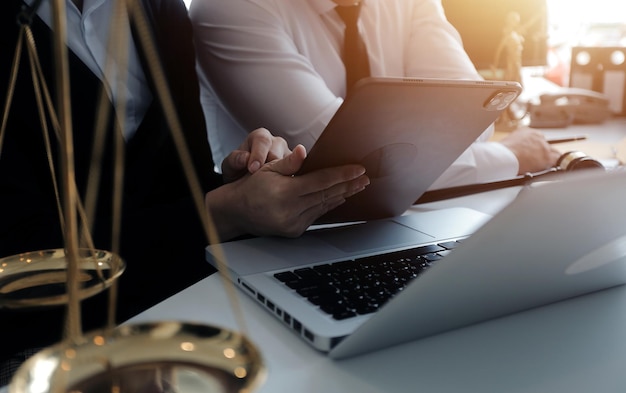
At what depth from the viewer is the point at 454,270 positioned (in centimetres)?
39

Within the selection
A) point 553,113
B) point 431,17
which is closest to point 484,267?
point 431,17

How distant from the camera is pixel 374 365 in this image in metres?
0.45

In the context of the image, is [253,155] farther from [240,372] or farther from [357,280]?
[240,372]

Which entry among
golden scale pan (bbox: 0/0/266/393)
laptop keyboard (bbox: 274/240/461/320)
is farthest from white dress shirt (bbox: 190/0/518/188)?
golden scale pan (bbox: 0/0/266/393)

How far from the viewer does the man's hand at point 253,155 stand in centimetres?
82

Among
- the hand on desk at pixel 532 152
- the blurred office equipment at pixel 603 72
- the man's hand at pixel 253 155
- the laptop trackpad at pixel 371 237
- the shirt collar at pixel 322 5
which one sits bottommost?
the blurred office equipment at pixel 603 72

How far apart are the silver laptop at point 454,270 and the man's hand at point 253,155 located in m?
0.16

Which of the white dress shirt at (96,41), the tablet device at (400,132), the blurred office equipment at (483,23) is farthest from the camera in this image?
the blurred office equipment at (483,23)

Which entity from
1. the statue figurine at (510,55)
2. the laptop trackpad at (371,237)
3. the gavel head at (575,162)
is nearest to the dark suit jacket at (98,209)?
the laptop trackpad at (371,237)

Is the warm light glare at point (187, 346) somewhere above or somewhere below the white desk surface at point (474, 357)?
above

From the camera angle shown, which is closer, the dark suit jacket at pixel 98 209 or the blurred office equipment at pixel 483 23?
the dark suit jacket at pixel 98 209

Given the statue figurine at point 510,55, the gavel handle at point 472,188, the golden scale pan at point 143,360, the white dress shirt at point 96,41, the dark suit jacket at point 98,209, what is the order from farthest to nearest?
the statue figurine at point 510,55 → the gavel handle at point 472,188 → the white dress shirt at point 96,41 → the dark suit jacket at point 98,209 → the golden scale pan at point 143,360

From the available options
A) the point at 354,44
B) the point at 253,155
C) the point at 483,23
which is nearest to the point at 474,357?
the point at 253,155

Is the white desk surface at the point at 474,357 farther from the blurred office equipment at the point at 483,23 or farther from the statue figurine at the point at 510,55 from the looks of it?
the blurred office equipment at the point at 483,23
